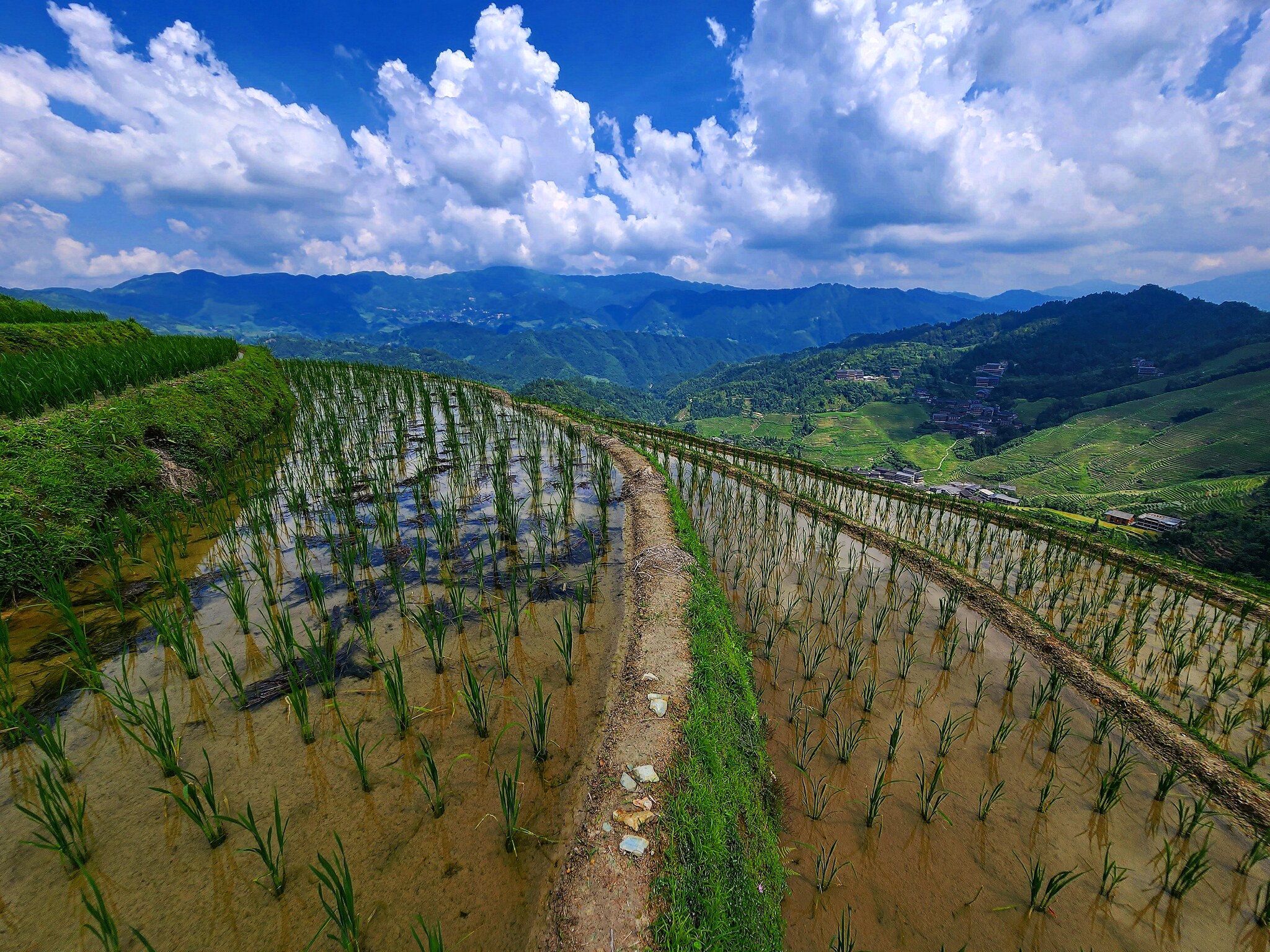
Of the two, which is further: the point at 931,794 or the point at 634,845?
the point at 931,794

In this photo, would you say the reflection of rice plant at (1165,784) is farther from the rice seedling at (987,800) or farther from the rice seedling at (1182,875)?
the rice seedling at (987,800)

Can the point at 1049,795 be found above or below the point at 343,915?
below

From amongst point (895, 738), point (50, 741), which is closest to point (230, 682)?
point (50, 741)

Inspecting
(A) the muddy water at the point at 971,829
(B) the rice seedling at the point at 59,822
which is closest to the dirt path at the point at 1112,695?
(A) the muddy water at the point at 971,829

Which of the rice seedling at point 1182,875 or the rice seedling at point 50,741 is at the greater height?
the rice seedling at point 50,741

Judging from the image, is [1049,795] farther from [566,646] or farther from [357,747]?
[357,747]

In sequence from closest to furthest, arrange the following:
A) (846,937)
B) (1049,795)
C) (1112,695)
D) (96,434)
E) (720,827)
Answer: (846,937), (720,827), (1049,795), (1112,695), (96,434)

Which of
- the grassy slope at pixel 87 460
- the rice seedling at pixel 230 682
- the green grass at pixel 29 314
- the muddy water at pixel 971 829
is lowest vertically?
the muddy water at pixel 971 829

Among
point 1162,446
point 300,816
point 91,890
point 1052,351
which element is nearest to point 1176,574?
point 300,816
